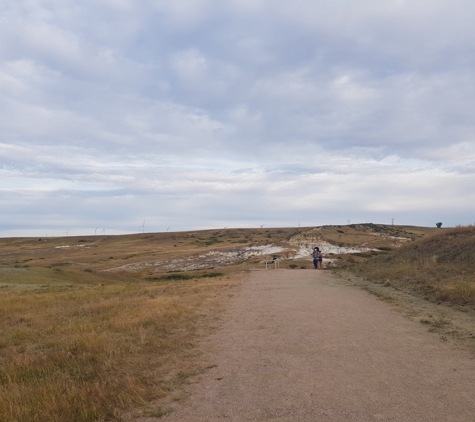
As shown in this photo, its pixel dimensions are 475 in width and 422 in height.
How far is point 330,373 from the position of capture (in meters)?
7.25

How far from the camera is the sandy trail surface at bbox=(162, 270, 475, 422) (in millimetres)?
5629

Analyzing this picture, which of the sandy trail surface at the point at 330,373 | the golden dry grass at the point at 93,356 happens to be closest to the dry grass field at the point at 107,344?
the golden dry grass at the point at 93,356

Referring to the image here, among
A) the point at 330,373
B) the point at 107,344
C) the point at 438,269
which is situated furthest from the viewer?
the point at 438,269

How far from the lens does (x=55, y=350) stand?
10.2 meters

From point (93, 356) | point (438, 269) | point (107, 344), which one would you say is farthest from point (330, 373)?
point (438, 269)

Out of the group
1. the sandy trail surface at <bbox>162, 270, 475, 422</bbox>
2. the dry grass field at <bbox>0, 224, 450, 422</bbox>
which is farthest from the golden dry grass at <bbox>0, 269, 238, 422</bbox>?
the sandy trail surface at <bbox>162, 270, 475, 422</bbox>

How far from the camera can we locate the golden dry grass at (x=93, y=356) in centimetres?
610

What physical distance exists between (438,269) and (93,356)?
1936 centimetres

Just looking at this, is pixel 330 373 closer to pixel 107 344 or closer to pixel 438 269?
pixel 107 344

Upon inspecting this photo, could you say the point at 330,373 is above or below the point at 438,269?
below

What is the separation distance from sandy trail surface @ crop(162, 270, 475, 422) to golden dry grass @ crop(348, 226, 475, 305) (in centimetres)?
430

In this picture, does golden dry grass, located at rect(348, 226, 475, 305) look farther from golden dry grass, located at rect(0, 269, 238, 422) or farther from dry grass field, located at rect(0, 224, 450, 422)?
golden dry grass, located at rect(0, 269, 238, 422)

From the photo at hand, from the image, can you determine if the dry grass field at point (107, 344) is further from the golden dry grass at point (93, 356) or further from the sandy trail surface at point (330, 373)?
the sandy trail surface at point (330, 373)

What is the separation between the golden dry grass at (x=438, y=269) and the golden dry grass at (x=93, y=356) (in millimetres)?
8564
